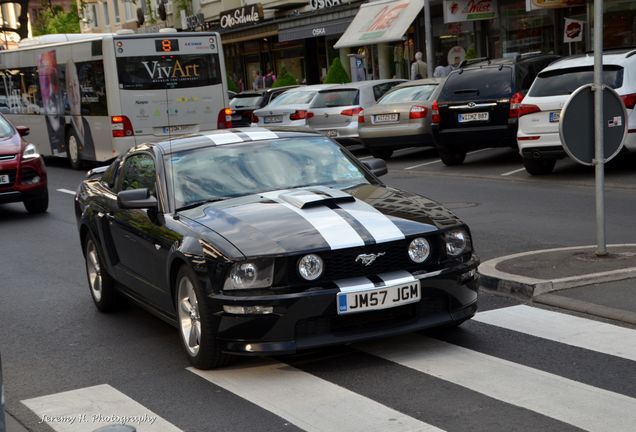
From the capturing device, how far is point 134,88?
22891 millimetres

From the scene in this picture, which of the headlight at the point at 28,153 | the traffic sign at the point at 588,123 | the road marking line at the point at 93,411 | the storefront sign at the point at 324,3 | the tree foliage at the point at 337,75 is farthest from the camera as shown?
the storefront sign at the point at 324,3

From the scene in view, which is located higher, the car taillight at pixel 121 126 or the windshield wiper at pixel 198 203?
the windshield wiper at pixel 198 203

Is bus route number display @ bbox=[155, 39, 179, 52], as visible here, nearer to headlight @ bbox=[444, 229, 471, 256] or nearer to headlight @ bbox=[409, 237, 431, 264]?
headlight @ bbox=[444, 229, 471, 256]

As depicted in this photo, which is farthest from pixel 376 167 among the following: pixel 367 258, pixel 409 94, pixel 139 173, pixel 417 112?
pixel 409 94

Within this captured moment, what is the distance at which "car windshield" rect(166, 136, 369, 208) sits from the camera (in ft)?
25.6

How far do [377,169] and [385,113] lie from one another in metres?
13.0

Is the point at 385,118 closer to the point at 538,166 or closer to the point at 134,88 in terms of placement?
the point at 538,166

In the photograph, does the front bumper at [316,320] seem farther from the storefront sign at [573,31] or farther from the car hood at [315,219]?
the storefront sign at [573,31]

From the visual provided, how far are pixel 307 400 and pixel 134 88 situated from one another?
17561 millimetres

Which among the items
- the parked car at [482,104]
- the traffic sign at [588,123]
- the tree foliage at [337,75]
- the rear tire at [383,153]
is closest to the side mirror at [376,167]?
the traffic sign at [588,123]

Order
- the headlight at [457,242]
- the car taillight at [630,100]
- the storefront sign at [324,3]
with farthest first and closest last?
the storefront sign at [324,3] < the car taillight at [630,100] < the headlight at [457,242]

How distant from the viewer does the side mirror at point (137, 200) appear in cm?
761

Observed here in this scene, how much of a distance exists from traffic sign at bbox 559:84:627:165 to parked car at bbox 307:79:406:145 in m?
13.9

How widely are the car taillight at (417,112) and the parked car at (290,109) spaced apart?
3.34 meters
